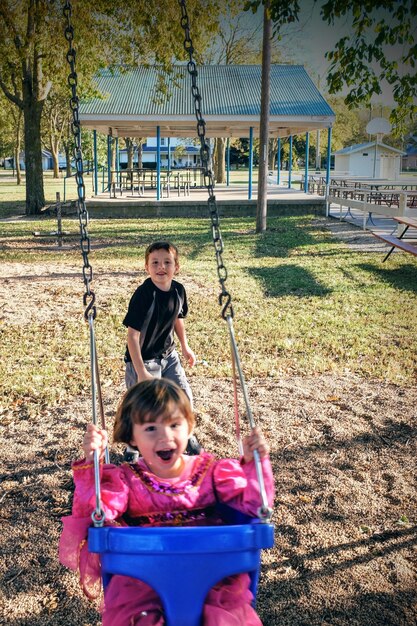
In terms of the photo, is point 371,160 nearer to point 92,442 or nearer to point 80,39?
point 80,39

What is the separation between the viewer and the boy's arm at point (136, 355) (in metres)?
3.86

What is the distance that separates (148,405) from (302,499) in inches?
68.6

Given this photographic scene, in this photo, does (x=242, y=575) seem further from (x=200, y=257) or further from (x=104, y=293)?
(x=200, y=257)

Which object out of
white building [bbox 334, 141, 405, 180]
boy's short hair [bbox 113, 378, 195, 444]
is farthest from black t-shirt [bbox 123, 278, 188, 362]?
white building [bbox 334, 141, 405, 180]

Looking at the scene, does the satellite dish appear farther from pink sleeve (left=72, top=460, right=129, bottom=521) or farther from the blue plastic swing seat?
the blue plastic swing seat

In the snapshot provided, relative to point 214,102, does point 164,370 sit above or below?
below

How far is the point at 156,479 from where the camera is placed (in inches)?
93.2

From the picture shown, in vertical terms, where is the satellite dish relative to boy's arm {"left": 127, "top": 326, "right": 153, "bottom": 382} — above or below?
above

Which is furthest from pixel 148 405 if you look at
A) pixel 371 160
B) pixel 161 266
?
pixel 371 160

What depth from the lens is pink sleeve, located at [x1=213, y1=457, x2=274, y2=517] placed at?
228cm

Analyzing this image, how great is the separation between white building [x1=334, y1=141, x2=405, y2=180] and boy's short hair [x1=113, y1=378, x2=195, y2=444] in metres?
59.0

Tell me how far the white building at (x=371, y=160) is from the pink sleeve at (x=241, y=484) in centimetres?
5894

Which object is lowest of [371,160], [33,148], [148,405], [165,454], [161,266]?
[165,454]

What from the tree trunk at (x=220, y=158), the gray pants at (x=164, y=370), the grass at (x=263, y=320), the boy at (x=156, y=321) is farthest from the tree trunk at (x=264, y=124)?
the tree trunk at (x=220, y=158)
